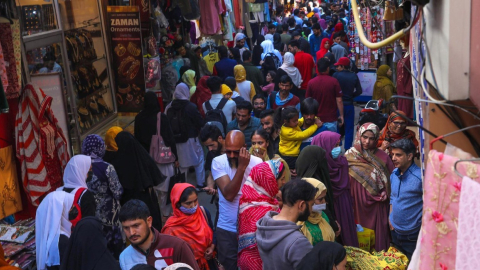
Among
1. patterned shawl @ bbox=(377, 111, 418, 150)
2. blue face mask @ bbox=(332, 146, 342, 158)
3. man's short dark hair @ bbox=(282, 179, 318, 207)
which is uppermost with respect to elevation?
man's short dark hair @ bbox=(282, 179, 318, 207)

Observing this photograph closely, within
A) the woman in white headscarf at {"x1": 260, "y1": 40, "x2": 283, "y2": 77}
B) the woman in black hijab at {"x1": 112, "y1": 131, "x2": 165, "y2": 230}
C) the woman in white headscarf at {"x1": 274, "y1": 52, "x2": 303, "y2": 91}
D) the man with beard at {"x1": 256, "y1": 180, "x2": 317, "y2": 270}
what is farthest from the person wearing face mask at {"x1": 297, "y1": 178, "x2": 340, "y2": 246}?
the woman in white headscarf at {"x1": 260, "y1": 40, "x2": 283, "y2": 77}

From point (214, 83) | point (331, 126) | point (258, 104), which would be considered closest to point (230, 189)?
point (258, 104)

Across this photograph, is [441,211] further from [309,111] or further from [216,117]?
[216,117]

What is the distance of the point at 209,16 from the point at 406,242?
7.87m

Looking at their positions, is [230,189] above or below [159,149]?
above

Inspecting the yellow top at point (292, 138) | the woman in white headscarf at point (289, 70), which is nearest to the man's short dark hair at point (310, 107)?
the yellow top at point (292, 138)

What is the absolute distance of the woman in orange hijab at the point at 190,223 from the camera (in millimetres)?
4441

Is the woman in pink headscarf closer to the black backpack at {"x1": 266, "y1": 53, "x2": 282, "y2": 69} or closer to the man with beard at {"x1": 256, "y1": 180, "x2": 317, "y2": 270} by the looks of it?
the man with beard at {"x1": 256, "y1": 180, "x2": 317, "y2": 270}

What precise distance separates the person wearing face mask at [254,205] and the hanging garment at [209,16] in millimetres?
7851

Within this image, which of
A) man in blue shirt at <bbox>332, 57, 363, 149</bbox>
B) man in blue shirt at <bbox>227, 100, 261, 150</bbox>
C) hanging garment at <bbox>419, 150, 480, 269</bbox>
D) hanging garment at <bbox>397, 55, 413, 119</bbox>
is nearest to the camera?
hanging garment at <bbox>419, 150, 480, 269</bbox>

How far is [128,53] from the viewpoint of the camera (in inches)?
319

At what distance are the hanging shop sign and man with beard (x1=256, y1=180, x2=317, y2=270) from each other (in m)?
4.89

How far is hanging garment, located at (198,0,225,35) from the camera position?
38.1 ft

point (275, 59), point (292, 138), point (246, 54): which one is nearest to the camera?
point (292, 138)
